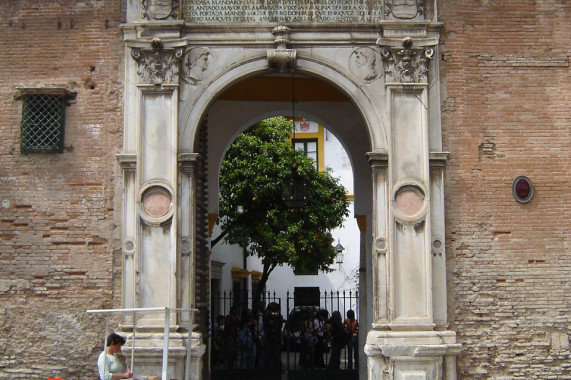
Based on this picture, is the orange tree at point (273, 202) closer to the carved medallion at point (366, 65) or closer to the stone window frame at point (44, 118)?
the carved medallion at point (366, 65)

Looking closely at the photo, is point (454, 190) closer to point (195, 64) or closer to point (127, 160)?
point (195, 64)

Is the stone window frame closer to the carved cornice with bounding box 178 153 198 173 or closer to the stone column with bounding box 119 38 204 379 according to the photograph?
the stone column with bounding box 119 38 204 379

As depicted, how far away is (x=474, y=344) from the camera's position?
9.73m

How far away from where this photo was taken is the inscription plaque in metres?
10.2

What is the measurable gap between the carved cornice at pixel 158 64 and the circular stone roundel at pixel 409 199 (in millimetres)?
3301

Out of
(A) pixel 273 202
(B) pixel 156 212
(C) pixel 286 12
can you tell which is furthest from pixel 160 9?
(A) pixel 273 202

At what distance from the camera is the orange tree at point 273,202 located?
64.1 feet

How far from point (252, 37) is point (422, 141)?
2.67m

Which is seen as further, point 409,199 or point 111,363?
point 409,199

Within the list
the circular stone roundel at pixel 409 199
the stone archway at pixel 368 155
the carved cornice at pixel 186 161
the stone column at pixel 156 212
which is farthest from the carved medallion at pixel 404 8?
the carved cornice at pixel 186 161

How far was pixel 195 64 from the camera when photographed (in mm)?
10117

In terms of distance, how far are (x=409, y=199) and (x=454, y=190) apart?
26.7 inches

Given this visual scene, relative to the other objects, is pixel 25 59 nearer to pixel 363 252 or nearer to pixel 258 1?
pixel 258 1

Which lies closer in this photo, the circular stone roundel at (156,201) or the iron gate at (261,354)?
the circular stone roundel at (156,201)
